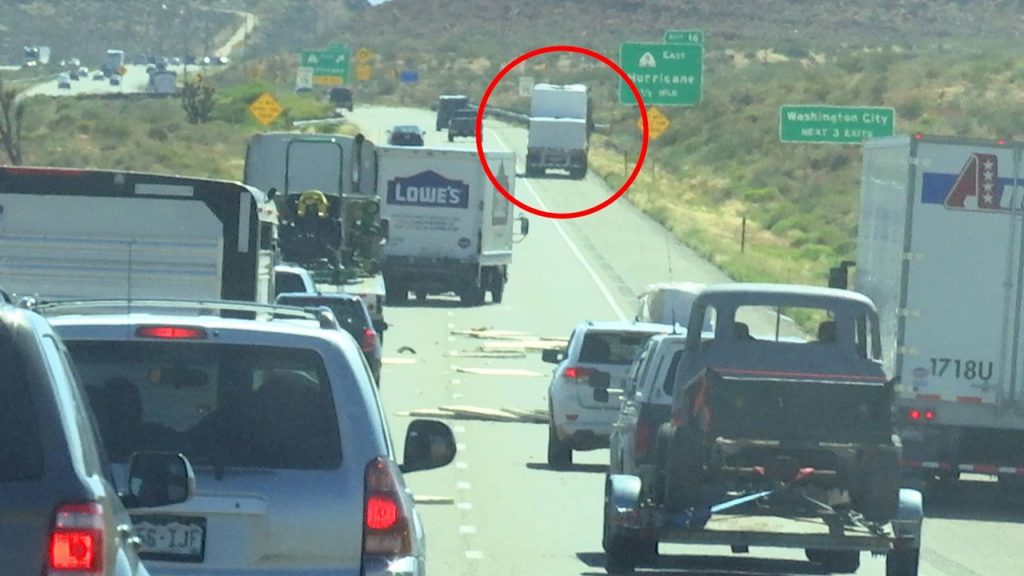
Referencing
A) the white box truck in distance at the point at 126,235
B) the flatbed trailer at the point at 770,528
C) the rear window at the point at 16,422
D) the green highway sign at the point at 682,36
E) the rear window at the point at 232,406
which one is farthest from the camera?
the green highway sign at the point at 682,36

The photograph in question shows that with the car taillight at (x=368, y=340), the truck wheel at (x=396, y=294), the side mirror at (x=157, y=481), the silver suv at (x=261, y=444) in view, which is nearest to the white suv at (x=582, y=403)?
the car taillight at (x=368, y=340)

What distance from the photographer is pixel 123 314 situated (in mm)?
7992

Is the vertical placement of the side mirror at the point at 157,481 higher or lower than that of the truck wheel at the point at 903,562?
higher

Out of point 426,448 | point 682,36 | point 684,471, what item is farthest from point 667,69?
point 426,448

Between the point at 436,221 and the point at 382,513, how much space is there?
35991mm

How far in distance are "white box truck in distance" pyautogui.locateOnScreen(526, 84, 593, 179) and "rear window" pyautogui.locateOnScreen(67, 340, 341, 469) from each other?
66.9 metres

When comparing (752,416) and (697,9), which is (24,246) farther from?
(697,9)

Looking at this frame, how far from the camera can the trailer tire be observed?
12773 mm

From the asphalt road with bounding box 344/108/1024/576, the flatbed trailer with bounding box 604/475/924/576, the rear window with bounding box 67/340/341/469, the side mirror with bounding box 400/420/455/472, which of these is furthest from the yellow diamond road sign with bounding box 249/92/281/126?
the rear window with bounding box 67/340/341/469

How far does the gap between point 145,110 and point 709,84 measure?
108 ft

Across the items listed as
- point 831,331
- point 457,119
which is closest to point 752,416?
point 831,331

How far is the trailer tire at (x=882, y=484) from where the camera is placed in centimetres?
1277

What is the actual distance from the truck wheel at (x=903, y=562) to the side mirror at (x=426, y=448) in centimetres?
500

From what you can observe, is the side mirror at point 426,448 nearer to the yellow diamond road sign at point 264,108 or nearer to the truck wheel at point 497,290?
the truck wheel at point 497,290
